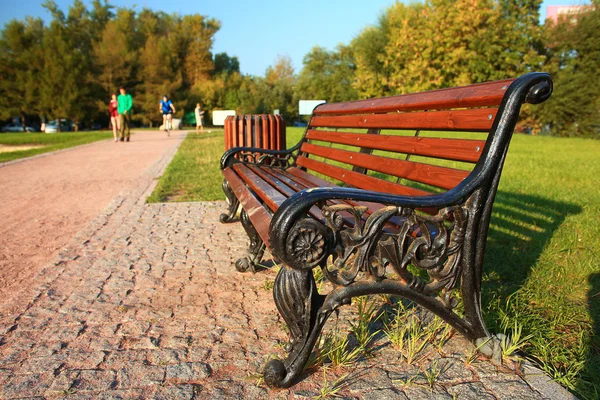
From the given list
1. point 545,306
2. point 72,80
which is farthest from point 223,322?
point 72,80

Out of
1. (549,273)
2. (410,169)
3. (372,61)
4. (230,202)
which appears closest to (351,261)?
(410,169)

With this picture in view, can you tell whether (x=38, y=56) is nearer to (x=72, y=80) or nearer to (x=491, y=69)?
(x=72, y=80)

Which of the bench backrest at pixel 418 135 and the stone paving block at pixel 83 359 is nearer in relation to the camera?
the bench backrest at pixel 418 135

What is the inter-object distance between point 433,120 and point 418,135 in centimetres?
29

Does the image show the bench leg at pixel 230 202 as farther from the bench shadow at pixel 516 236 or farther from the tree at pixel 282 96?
the tree at pixel 282 96

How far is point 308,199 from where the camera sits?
198cm

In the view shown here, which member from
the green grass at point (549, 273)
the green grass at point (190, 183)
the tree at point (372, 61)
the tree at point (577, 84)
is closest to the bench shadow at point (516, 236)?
the green grass at point (549, 273)

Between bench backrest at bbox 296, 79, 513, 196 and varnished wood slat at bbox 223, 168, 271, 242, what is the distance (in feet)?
2.39

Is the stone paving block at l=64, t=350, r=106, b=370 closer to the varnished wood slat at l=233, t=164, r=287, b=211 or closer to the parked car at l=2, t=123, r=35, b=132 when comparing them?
the varnished wood slat at l=233, t=164, r=287, b=211

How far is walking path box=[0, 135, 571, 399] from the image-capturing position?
2.17m

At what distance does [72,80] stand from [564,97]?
40.7 meters

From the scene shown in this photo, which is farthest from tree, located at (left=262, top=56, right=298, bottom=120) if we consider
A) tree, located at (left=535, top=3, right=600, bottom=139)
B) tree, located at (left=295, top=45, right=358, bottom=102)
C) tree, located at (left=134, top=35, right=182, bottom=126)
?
tree, located at (left=535, top=3, right=600, bottom=139)

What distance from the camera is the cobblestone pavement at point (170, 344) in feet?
7.11

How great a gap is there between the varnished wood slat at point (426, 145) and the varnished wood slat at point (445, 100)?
182 millimetres
